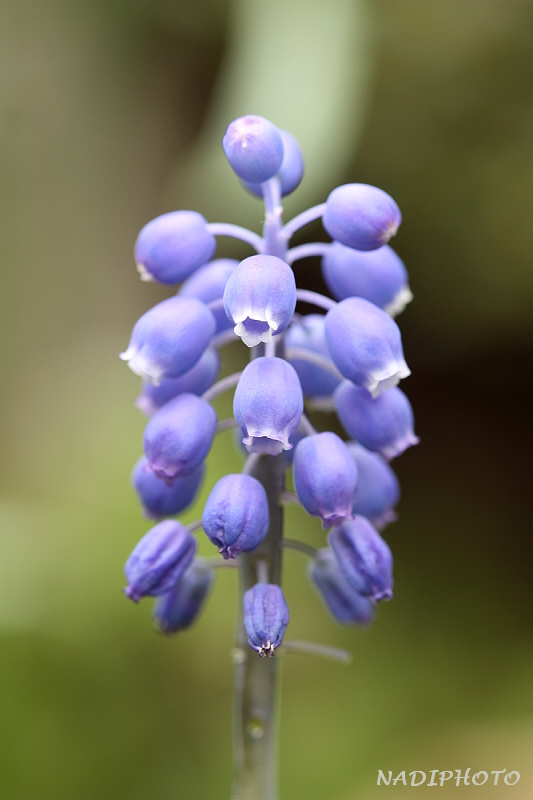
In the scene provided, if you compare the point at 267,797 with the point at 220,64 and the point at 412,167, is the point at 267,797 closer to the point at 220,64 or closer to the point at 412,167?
the point at 412,167

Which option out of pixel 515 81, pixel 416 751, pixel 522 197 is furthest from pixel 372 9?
pixel 416 751

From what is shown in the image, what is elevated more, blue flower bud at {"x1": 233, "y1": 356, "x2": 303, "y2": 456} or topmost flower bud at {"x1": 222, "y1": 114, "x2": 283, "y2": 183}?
topmost flower bud at {"x1": 222, "y1": 114, "x2": 283, "y2": 183}

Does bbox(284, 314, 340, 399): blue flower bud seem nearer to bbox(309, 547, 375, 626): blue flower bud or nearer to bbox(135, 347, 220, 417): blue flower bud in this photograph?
bbox(135, 347, 220, 417): blue flower bud

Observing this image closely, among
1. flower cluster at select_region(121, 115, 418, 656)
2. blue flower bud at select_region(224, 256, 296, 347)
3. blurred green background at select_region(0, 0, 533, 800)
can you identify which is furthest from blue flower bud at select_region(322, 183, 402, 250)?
blurred green background at select_region(0, 0, 533, 800)

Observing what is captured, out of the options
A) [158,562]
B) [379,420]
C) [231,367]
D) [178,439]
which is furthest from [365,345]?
[231,367]

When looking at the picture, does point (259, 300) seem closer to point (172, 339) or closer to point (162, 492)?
point (172, 339)

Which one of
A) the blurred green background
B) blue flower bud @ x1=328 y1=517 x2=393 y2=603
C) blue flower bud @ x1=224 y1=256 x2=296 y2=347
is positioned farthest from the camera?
the blurred green background

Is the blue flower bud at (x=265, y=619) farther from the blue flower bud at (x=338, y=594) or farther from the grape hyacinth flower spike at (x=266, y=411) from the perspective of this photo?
the blue flower bud at (x=338, y=594)
